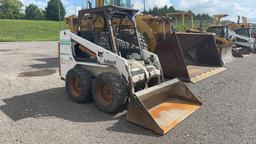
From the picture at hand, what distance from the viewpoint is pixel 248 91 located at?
8164 mm

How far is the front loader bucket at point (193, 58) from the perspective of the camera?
8.77m

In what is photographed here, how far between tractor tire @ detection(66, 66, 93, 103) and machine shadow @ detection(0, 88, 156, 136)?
155mm

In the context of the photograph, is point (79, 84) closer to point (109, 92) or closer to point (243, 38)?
point (109, 92)

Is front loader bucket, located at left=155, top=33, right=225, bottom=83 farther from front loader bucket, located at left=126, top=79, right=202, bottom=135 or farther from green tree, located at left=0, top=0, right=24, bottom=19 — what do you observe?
green tree, located at left=0, top=0, right=24, bottom=19

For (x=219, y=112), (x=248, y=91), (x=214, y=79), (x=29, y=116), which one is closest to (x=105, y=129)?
(x=29, y=116)

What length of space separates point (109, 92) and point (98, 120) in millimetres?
670

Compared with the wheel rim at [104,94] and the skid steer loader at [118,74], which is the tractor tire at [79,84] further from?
the wheel rim at [104,94]

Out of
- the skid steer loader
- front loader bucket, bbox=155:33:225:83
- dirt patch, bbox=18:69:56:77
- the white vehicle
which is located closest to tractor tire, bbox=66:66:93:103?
the skid steer loader

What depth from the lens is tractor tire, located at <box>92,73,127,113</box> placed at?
18.8 ft

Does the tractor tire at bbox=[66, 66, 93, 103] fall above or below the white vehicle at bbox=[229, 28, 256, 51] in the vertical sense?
below

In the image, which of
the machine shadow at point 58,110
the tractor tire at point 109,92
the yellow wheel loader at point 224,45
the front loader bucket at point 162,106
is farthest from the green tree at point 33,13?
the front loader bucket at point 162,106

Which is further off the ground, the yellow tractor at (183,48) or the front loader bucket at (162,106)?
the yellow tractor at (183,48)

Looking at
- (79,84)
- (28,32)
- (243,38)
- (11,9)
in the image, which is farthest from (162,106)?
(11,9)

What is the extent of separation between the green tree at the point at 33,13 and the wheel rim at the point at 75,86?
79770 mm
